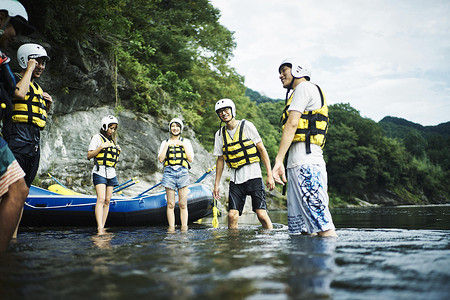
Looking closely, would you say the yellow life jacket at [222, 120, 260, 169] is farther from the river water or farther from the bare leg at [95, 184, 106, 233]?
the river water

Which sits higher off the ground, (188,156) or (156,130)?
(156,130)

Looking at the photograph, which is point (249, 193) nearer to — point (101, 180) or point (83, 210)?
point (101, 180)

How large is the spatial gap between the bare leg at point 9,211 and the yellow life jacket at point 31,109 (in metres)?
1.91

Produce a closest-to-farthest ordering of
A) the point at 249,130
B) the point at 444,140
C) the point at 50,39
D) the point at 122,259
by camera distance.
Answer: the point at 122,259 → the point at 249,130 → the point at 50,39 → the point at 444,140

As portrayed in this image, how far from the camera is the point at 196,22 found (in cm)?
2425

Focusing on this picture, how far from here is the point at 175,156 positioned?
6.57 metres

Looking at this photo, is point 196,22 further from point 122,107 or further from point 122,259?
point 122,259

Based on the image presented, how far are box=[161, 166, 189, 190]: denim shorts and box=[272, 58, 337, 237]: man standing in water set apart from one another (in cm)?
337

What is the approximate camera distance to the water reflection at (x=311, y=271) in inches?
51.4

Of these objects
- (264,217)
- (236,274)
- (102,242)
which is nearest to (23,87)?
(102,242)

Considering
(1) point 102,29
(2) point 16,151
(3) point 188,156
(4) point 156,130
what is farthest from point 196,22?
(2) point 16,151

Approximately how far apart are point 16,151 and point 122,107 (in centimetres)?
1070

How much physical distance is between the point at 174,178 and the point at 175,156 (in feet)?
1.45

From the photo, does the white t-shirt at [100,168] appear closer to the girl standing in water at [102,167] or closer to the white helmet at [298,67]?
the girl standing in water at [102,167]
